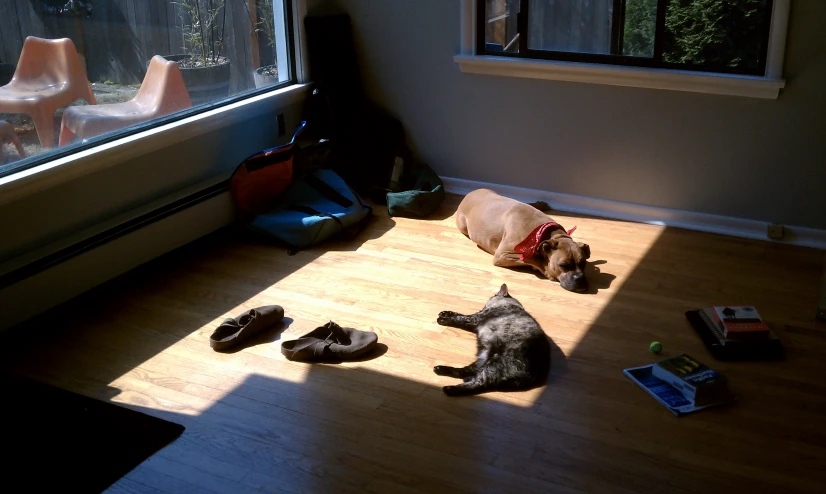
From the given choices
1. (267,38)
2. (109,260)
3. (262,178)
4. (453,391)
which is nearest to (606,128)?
(262,178)

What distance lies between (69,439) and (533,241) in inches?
83.1

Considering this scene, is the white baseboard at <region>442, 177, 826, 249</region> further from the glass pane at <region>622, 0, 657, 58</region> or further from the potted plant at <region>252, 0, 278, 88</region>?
the potted plant at <region>252, 0, 278, 88</region>

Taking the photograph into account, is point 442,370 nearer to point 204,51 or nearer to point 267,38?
point 204,51

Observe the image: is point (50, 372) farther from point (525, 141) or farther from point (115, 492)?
point (525, 141)

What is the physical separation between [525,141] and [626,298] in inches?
53.8

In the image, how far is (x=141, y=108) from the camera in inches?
146

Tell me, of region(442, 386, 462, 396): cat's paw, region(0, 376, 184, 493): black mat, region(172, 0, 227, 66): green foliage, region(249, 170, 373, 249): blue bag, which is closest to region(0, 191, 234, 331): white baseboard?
region(249, 170, 373, 249): blue bag

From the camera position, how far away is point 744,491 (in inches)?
88.6

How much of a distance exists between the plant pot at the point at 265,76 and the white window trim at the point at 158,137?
0.26ft

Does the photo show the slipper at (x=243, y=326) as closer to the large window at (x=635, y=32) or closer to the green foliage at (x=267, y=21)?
the green foliage at (x=267, y=21)

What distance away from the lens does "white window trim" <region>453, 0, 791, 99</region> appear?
3.72 metres

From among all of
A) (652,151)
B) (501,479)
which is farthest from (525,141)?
(501,479)

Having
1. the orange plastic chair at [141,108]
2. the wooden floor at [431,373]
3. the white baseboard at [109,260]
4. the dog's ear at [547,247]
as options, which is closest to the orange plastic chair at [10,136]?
the orange plastic chair at [141,108]

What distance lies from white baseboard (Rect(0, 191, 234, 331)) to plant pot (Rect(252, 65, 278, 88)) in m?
0.80
